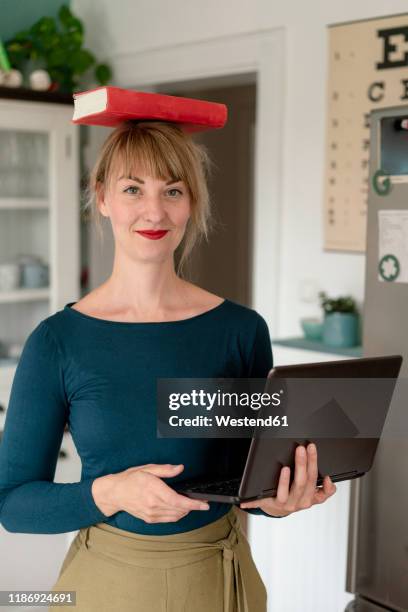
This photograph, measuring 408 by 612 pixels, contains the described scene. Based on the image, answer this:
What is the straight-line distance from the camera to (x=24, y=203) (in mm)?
3381

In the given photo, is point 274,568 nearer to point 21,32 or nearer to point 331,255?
point 331,255

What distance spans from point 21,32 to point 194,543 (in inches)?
108

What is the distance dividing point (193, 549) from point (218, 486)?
0.14 m

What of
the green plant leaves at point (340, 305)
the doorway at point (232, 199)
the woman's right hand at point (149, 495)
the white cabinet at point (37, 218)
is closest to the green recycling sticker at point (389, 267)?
the green plant leaves at point (340, 305)

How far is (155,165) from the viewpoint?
121 cm

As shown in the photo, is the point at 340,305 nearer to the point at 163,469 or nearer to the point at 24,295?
the point at 24,295

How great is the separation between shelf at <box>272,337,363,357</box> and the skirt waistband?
1243 millimetres

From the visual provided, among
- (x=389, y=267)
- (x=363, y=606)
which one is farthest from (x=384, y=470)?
(x=389, y=267)

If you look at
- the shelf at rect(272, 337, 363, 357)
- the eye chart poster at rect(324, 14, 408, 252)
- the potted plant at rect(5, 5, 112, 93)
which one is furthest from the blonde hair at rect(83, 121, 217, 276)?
the potted plant at rect(5, 5, 112, 93)

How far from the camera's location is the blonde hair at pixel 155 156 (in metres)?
1.22

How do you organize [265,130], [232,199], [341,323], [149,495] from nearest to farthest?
[149,495]
[341,323]
[265,130]
[232,199]

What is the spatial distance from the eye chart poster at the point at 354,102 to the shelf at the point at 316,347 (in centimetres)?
32

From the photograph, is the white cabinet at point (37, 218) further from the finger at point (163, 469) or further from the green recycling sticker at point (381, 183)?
the finger at point (163, 469)

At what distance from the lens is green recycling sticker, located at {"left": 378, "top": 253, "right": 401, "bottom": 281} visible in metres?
1.93
